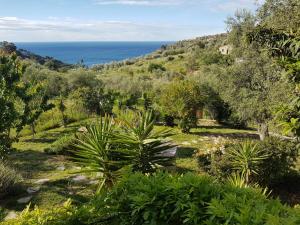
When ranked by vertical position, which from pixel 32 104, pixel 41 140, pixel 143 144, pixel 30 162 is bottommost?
pixel 41 140

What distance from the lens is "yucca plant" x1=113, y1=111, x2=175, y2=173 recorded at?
709 centimetres

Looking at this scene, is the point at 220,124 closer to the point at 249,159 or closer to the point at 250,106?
the point at 250,106

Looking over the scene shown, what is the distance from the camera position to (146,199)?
4027mm

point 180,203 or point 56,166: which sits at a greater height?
point 180,203

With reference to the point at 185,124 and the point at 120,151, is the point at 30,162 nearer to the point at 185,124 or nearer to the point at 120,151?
the point at 185,124

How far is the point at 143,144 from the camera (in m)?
7.12

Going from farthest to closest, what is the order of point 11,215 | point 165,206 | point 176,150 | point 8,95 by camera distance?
1. point 176,150
2. point 8,95
3. point 11,215
4. point 165,206

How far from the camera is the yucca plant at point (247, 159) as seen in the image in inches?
440

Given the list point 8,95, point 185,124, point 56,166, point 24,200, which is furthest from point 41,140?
point 24,200

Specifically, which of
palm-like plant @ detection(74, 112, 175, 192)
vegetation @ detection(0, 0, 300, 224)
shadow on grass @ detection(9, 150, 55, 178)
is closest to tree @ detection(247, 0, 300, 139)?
vegetation @ detection(0, 0, 300, 224)

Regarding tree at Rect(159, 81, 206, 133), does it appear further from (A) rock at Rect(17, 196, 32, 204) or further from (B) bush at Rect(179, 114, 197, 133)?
(A) rock at Rect(17, 196, 32, 204)

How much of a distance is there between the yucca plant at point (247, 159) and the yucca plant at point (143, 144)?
4.48m

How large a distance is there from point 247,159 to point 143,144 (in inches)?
201

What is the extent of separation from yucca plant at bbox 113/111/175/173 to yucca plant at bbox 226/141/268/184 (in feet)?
14.7
